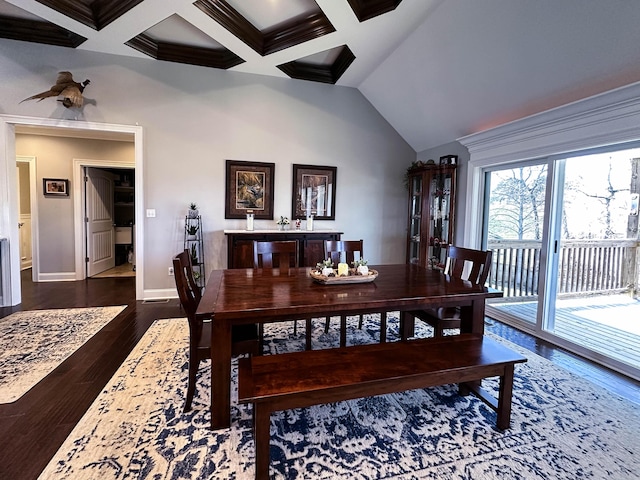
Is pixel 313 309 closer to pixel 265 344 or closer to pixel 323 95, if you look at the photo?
pixel 265 344

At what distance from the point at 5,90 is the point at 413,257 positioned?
5.88m

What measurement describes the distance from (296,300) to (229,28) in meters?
3.16

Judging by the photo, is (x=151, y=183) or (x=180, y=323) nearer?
(x=180, y=323)

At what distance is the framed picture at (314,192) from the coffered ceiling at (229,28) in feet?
4.74

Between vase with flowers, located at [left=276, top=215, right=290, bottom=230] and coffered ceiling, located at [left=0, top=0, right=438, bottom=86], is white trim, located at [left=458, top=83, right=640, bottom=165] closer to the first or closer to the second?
coffered ceiling, located at [left=0, top=0, right=438, bottom=86]

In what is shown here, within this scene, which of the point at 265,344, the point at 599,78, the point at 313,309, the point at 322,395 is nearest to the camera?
the point at 322,395

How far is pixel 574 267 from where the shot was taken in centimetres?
365

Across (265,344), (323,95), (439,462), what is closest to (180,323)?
(265,344)

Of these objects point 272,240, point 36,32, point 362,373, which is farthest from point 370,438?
point 36,32

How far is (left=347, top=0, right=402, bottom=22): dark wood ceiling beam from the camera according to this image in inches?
113

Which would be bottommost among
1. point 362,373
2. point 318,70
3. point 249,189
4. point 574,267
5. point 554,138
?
point 362,373

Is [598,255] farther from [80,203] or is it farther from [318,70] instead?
[80,203]

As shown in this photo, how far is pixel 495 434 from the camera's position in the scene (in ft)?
5.78

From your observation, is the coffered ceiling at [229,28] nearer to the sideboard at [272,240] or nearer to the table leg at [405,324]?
the sideboard at [272,240]
